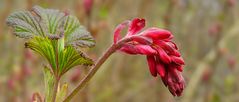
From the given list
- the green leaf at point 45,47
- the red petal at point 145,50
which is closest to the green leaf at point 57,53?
the green leaf at point 45,47

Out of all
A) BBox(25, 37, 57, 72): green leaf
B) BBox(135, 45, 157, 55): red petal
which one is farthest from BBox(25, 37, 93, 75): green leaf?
BBox(135, 45, 157, 55): red petal

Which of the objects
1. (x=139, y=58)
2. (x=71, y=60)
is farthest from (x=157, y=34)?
(x=139, y=58)

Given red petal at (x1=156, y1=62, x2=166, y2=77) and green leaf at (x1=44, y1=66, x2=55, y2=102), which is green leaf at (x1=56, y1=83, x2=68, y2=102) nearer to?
green leaf at (x1=44, y1=66, x2=55, y2=102)

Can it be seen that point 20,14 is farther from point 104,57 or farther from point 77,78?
point 77,78

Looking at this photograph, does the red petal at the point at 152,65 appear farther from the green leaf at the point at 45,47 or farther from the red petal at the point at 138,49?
the green leaf at the point at 45,47

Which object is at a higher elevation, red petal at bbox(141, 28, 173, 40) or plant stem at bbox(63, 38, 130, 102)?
red petal at bbox(141, 28, 173, 40)

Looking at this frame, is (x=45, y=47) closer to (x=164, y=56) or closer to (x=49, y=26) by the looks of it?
(x=49, y=26)
